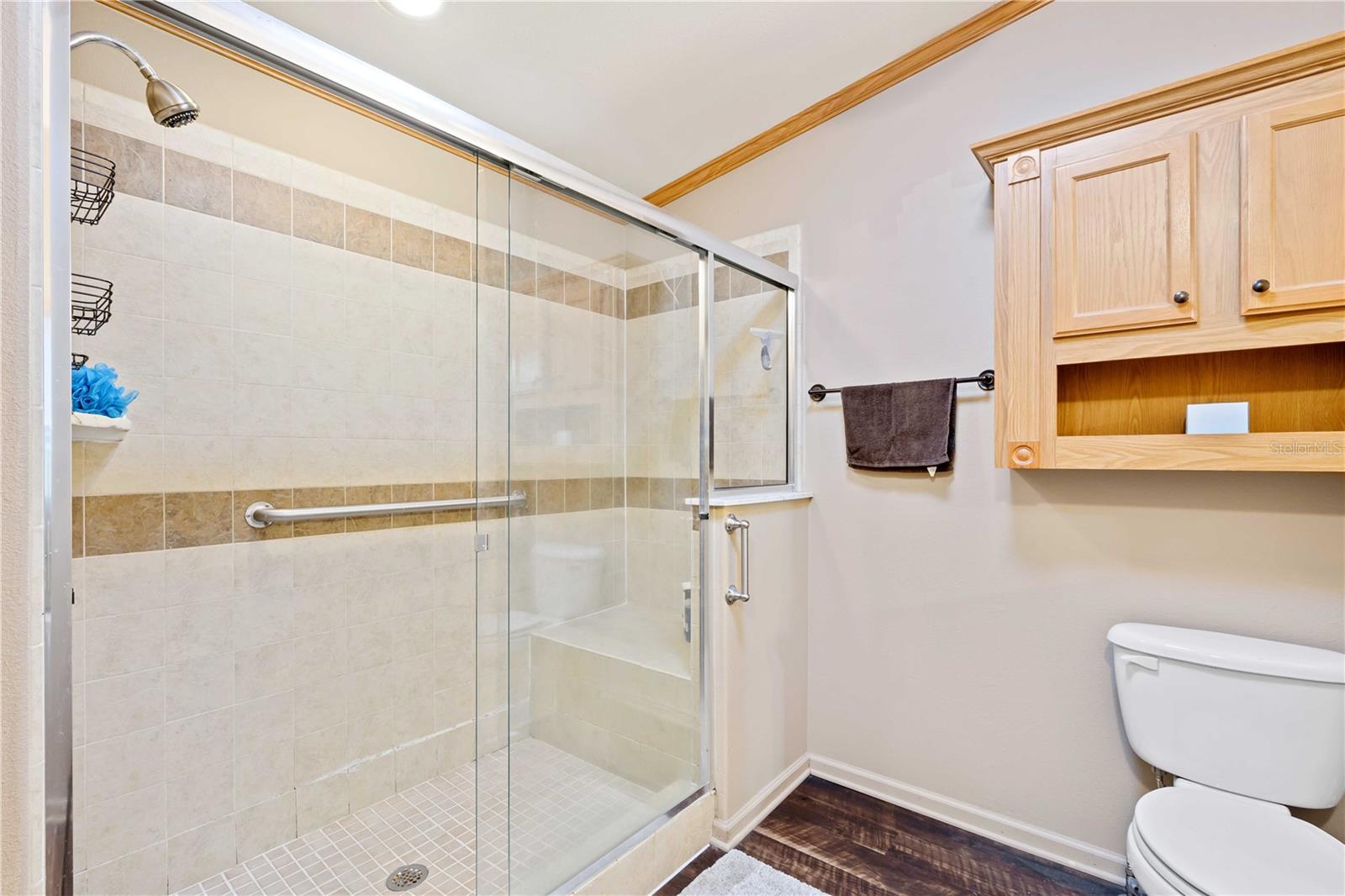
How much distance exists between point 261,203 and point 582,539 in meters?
1.43

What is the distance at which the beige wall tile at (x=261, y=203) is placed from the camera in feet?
5.78

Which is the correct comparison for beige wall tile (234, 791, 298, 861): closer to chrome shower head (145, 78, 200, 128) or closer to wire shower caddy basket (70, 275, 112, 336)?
wire shower caddy basket (70, 275, 112, 336)

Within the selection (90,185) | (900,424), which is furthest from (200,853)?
(900,424)

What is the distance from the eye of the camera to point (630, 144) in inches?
95.9

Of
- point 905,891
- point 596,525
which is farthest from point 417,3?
point 905,891

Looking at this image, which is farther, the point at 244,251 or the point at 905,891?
the point at 244,251

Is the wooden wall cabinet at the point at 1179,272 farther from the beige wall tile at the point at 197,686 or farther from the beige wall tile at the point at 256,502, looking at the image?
the beige wall tile at the point at 197,686

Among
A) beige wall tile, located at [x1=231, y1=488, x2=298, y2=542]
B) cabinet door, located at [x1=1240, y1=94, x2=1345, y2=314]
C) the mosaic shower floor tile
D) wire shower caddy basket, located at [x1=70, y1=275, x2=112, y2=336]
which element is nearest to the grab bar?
beige wall tile, located at [x1=231, y1=488, x2=298, y2=542]

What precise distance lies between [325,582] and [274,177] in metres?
1.28

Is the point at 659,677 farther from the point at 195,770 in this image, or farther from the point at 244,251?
the point at 244,251

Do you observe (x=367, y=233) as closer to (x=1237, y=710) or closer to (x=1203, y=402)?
(x=1203, y=402)

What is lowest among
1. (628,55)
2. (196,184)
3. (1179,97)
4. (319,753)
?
(319,753)

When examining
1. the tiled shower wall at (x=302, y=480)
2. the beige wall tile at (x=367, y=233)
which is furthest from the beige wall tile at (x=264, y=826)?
the beige wall tile at (x=367, y=233)

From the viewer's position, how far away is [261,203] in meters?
1.81
